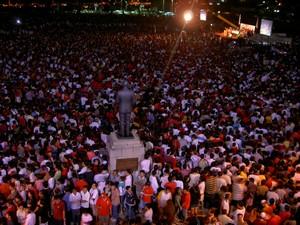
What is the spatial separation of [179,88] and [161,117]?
11.5ft

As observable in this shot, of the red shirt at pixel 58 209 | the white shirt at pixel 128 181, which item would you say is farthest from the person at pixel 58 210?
the white shirt at pixel 128 181

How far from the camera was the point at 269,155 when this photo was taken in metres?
10.2

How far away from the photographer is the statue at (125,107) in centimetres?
942

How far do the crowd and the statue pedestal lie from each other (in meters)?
0.20

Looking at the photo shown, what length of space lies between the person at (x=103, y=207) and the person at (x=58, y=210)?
628 mm

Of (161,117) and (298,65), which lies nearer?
(161,117)

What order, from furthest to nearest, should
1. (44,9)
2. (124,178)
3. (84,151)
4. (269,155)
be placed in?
(44,9)
(269,155)
(84,151)
(124,178)

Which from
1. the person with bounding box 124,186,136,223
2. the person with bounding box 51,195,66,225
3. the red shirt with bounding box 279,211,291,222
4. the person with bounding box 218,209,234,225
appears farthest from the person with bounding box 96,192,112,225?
the red shirt with bounding box 279,211,291,222

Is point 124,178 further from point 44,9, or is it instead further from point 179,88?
point 44,9

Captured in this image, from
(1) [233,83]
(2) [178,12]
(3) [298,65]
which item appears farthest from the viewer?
(2) [178,12]

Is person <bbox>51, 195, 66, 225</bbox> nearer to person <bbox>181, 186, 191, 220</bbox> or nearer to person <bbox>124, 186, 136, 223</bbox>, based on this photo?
person <bbox>124, 186, 136, 223</bbox>

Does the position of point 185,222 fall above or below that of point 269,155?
below

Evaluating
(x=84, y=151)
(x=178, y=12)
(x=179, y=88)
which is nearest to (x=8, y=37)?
(x=179, y=88)

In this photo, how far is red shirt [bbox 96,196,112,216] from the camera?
760 cm
